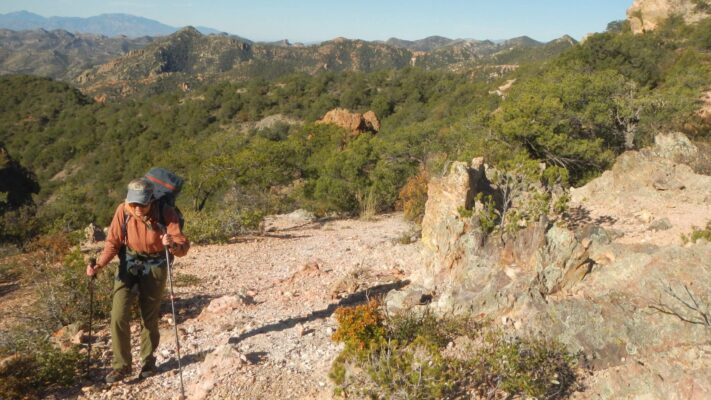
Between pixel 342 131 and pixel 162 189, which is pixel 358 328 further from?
pixel 342 131

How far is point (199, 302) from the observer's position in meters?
5.54

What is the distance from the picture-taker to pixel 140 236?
12.2 ft

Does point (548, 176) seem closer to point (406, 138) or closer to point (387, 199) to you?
point (387, 199)

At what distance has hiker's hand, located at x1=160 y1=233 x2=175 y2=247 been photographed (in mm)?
3628

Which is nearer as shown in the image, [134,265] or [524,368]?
[524,368]

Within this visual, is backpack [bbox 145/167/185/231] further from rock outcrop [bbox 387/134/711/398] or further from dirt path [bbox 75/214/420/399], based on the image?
rock outcrop [bbox 387/134/711/398]

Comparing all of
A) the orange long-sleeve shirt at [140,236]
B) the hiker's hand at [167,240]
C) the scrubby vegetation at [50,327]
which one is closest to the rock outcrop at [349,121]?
the scrubby vegetation at [50,327]

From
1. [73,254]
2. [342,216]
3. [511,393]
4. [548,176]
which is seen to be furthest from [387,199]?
[511,393]

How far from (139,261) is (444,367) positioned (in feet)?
Answer: 8.78

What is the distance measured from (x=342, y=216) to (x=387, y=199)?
1.43m

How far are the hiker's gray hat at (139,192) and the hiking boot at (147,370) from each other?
143cm

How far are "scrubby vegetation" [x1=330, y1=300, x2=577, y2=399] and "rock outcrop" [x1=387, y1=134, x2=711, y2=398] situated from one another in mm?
225

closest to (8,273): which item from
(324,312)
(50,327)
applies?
(50,327)

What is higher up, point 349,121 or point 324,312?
point 349,121
